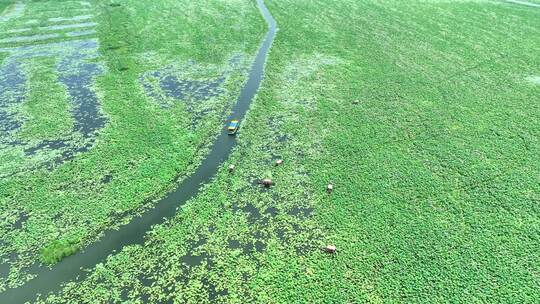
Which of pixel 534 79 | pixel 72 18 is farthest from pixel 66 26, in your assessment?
pixel 534 79

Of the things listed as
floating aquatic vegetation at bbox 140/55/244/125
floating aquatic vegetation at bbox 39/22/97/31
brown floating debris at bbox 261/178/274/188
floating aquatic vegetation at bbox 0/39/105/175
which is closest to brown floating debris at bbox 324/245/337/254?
brown floating debris at bbox 261/178/274/188

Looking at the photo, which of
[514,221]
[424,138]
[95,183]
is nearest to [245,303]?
[95,183]

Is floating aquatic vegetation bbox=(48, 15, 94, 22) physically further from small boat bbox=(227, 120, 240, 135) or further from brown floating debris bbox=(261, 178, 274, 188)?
brown floating debris bbox=(261, 178, 274, 188)

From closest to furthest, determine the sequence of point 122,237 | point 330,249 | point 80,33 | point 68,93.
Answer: point 330,249 < point 122,237 < point 68,93 < point 80,33

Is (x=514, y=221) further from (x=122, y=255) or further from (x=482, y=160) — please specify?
(x=122, y=255)

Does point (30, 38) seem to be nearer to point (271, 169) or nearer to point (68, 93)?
point (68, 93)
